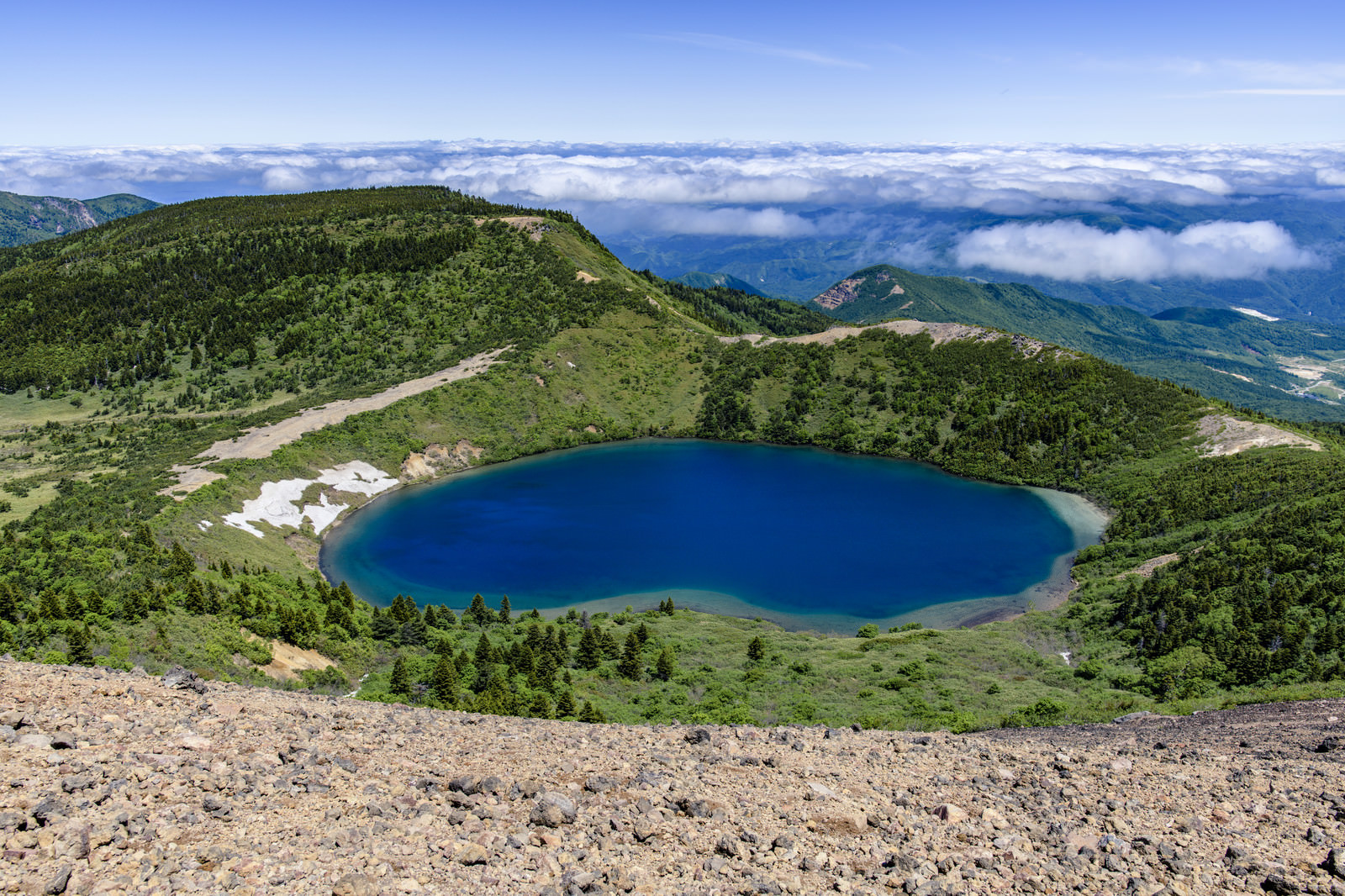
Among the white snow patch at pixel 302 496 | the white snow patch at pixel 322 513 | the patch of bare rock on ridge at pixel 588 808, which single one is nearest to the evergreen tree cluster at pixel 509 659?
the patch of bare rock on ridge at pixel 588 808

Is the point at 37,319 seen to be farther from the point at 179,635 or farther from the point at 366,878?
the point at 366,878

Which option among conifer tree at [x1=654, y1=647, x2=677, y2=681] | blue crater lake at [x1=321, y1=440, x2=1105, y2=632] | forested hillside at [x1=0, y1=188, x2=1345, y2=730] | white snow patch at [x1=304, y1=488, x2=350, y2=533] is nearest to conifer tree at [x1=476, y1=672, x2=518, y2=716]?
forested hillside at [x1=0, y1=188, x2=1345, y2=730]

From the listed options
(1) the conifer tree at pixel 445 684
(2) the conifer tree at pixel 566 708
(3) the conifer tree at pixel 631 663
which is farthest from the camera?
(3) the conifer tree at pixel 631 663

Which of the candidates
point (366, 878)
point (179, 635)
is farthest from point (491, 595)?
point (366, 878)

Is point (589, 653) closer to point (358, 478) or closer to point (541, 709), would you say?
point (541, 709)

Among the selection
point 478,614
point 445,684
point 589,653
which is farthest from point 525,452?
point 445,684

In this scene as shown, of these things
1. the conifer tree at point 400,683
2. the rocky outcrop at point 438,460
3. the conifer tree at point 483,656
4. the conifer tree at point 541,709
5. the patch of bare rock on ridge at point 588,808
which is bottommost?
the rocky outcrop at point 438,460

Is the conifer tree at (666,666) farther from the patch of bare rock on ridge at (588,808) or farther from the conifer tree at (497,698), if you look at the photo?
the patch of bare rock on ridge at (588,808)
